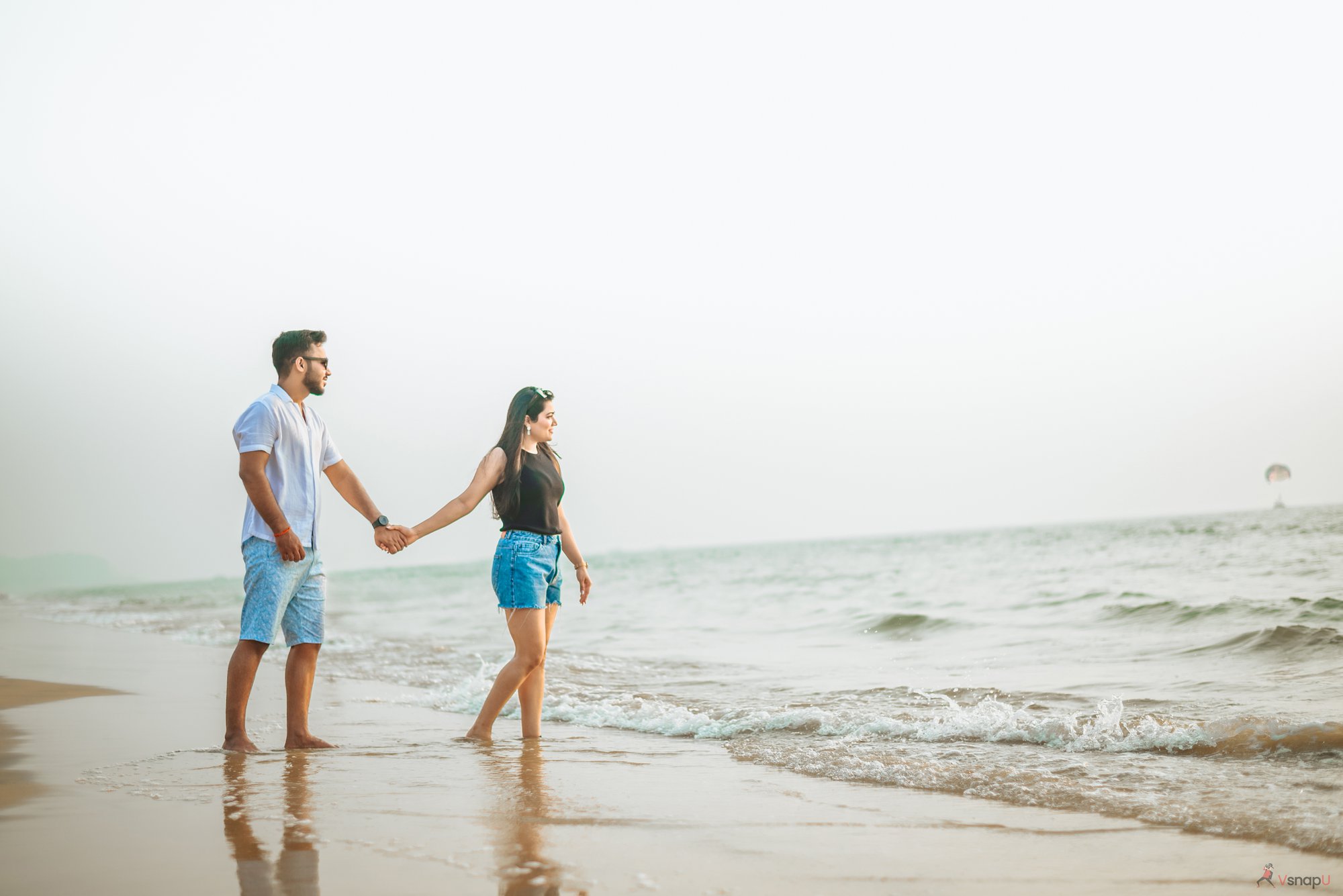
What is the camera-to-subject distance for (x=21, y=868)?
2549mm

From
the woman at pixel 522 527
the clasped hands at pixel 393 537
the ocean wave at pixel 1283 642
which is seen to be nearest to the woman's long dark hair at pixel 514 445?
the woman at pixel 522 527

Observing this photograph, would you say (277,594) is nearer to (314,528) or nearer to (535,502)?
(314,528)

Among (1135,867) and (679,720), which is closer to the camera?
(1135,867)

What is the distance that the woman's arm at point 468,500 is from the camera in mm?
4680

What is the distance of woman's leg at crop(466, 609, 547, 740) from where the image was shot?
487 centimetres

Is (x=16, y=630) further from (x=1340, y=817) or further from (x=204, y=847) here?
(x=1340, y=817)

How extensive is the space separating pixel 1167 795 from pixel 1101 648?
213 inches

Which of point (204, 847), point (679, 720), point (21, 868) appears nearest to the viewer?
point (21, 868)

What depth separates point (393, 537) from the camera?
491 cm

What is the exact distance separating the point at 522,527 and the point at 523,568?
208 mm

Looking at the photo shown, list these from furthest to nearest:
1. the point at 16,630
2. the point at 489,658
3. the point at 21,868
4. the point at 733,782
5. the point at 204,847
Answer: the point at 16,630 < the point at 489,658 < the point at 733,782 < the point at 204,847 < the point at 21,868

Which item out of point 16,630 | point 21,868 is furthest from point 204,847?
point 16,630

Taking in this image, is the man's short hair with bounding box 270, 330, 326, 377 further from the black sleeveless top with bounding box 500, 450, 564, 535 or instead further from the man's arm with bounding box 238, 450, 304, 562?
the black sleeveless top with bounding box 500, 450, 564, 535

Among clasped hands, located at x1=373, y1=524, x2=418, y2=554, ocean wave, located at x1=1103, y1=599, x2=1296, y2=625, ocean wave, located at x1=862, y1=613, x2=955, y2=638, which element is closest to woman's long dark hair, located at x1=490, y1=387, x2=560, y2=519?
clasped hands, located at x1=373, y1=524, x2=418, y2=554
